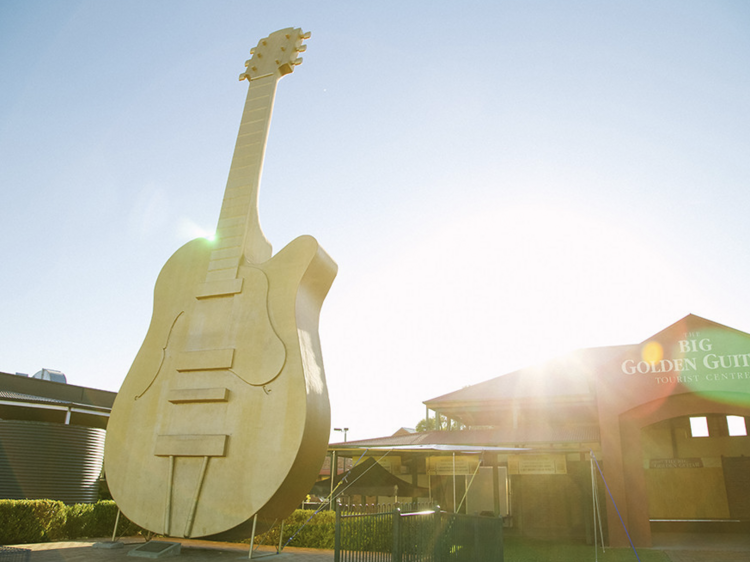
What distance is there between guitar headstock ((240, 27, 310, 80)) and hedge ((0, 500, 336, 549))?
826 centimetres

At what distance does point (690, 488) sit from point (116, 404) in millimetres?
22551

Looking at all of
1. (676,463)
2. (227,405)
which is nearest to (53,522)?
(227,405)

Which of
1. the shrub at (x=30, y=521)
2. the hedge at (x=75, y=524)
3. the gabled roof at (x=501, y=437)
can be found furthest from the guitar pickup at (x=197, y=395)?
the gabled roof at (x=501, y=437)

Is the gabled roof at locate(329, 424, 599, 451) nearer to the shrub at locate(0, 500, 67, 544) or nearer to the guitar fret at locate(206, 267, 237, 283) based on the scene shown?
the shrub at locate(0, 500, 67, 544)

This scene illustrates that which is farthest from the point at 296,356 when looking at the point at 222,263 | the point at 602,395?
the point at 602,395

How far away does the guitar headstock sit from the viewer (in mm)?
10469

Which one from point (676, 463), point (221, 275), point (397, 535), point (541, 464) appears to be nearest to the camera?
point (397, 535)

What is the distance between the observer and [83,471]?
13312 mm

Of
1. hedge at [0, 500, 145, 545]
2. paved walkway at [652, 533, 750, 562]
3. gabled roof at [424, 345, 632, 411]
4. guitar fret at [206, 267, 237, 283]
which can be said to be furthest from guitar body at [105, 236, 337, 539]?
gabled roof at [424, 345, 632, 411]

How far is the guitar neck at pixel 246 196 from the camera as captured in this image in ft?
29.9

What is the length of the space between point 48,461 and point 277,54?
33.3 feet

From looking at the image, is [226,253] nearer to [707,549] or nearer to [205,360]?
[205,360]

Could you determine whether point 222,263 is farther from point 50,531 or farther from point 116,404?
point 50,531

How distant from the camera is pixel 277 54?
10.5 m
